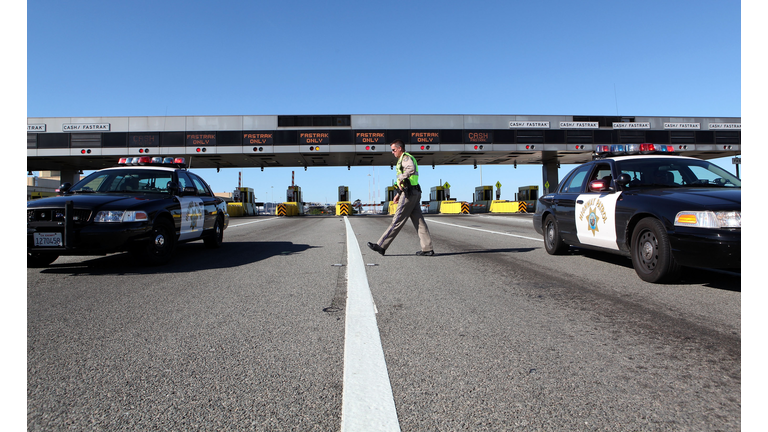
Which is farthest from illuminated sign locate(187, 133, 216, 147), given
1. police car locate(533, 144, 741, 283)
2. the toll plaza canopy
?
police car locate(533, 144, 741, 283)

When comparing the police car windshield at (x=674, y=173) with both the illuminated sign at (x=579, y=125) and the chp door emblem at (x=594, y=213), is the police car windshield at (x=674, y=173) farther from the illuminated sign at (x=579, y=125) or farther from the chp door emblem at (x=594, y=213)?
the illuminated sign at (x=579, y=125)

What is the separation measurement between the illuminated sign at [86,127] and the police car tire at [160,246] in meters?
27.4

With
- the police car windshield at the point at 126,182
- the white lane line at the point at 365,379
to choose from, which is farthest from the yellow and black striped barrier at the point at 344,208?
the white lane line at the point at 365,379

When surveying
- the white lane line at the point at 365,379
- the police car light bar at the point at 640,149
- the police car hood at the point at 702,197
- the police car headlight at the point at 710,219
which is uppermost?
the police car light bar at the point at 640,149

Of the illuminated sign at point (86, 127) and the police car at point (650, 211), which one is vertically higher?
the illuminated sign at point (86, 127)

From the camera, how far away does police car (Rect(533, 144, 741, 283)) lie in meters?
4.14

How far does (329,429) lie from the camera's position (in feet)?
5.70

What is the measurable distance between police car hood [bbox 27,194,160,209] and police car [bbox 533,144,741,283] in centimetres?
595

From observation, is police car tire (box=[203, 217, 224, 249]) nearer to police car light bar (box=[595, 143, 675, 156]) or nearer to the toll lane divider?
police car light bar (box=[595, 143, 675, 156])

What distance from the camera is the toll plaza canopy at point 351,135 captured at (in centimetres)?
2911

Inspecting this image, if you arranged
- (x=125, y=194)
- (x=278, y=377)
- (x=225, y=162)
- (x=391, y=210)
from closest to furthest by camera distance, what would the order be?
(x=278, y=377) → (x=125, y=194) → (x=225, y=162) → (x=391, y=210)

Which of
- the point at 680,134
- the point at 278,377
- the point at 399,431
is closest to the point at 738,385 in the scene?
the point at 399,431

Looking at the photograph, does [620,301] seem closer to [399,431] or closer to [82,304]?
[399,431]

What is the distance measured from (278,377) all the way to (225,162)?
35.6 meters
